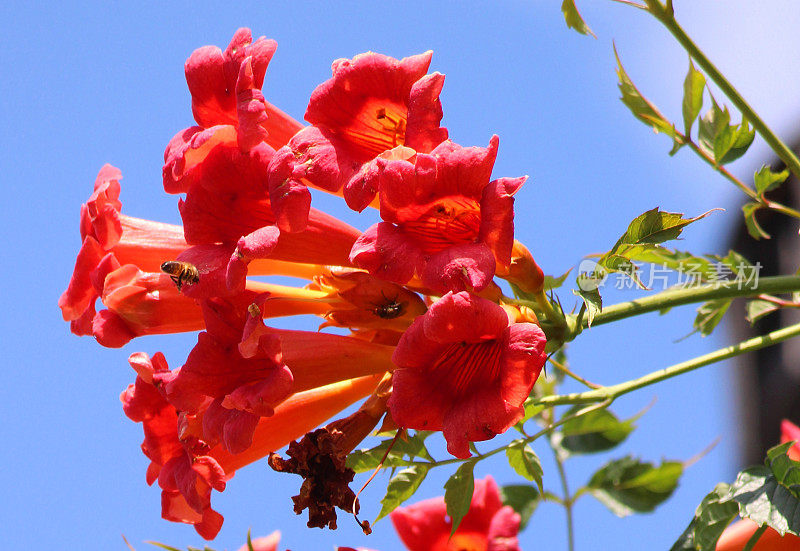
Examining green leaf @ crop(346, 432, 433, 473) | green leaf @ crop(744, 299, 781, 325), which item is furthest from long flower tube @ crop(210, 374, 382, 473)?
green leaf @ crop(744, 299, 781, 325)

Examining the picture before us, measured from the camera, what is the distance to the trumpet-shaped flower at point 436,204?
1817 millimetres

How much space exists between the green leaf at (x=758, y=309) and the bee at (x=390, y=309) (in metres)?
1.74

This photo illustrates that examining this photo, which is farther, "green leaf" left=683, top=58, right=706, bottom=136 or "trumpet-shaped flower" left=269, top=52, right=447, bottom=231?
"green leaf" left=683, top=58, right=706, bottom=136

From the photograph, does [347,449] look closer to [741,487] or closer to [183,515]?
[183,515]

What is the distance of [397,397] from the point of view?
6.23 feet

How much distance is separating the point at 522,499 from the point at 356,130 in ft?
6.90

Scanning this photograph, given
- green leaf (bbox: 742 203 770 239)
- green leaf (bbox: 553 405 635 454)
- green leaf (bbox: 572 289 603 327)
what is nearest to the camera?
green leaf (bbox: 572 289 603 327)

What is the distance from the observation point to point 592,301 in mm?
1988

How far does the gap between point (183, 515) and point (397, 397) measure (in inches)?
34.7

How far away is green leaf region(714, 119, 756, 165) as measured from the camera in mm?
2805

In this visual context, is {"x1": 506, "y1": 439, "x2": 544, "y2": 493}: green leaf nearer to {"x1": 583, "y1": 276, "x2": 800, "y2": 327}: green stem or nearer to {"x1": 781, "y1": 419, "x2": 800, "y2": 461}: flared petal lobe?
{"x1": 583, "y1": 276, "x2": 800, "y2": 327}: green stem

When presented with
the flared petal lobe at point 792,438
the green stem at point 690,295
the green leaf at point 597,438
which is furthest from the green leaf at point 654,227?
the green leaf at point 597,438

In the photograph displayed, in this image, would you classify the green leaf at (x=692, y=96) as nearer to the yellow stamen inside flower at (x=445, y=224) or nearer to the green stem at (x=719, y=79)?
the green stem at (x=719, y=79)

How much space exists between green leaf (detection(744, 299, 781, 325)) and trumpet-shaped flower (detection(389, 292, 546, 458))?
5.94ft
